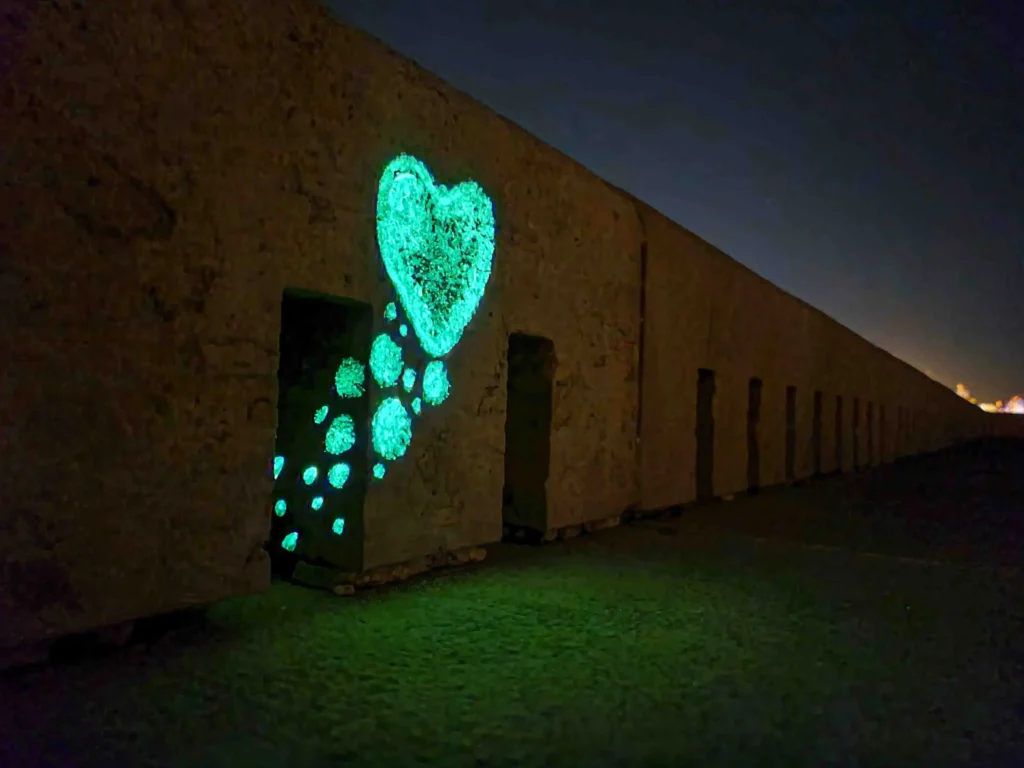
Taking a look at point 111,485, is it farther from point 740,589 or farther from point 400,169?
point 740,589

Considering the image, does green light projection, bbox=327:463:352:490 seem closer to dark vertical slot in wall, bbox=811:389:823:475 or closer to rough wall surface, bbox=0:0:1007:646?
rough wall surface, bbox=0:0:1007:646

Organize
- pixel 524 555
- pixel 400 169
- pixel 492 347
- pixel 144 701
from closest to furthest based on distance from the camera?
pixel 144 701, pixel 400 169, pixel 492 347, pixel 524 555

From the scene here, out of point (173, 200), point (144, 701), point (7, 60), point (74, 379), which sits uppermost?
point (7, 60)

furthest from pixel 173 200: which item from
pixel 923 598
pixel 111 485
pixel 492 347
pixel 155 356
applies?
pixel 923 598

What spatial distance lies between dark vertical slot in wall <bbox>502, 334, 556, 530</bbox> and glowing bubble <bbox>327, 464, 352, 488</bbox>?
211 cm

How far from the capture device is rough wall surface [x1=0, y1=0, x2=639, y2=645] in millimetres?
3303

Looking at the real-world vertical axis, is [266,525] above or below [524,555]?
above

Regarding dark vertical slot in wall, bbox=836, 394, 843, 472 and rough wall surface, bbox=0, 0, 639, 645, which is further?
dark vertical slot in wall, bbox=836, 394, 843, 472

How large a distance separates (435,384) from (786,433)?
9.73 meters

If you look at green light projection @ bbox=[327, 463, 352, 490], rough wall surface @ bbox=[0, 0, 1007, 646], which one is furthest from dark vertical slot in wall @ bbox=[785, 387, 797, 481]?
green light projection @ bbox=[327, 463, 352, 490]

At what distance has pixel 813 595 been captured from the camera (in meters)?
5.59

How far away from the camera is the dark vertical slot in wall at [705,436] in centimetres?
1043

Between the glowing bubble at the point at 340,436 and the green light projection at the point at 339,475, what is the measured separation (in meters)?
0.09

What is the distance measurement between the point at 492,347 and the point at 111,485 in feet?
10.2
